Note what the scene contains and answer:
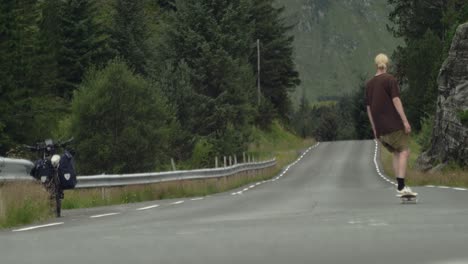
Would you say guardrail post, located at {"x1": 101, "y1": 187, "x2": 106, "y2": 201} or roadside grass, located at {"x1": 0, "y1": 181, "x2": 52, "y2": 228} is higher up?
roadside grass, located at {"x1": 0, "y1": 181, "x2": 52, "y2": 228}

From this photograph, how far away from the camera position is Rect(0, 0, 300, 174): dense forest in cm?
5350

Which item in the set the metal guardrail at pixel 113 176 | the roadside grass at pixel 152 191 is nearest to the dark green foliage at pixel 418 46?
the roadside grass at pixel 152 191

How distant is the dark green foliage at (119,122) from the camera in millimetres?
52719

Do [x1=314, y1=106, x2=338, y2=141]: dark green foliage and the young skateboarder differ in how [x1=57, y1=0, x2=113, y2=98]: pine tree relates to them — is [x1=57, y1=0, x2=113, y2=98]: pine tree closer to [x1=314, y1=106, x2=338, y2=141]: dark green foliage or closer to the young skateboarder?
the young skateboarder

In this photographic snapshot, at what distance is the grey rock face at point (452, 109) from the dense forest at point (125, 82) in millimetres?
18261

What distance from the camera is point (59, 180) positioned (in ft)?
46.8

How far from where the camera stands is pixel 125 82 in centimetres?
5369

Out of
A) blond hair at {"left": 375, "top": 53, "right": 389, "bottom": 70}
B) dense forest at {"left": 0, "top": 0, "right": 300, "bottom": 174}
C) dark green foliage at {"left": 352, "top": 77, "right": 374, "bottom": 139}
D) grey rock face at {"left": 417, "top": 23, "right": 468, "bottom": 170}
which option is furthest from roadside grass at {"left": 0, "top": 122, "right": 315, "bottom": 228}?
Result: dark green foliage at {"left": 352, "top": 77, "right": 374, "bottom": 139}

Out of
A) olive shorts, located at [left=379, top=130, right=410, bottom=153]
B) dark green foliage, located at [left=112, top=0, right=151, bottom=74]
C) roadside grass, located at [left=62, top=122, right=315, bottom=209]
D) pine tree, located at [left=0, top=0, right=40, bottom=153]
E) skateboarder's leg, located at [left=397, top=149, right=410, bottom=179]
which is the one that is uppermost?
dark green foliage, located at [left=112, top=0, right=151, bottom=74]

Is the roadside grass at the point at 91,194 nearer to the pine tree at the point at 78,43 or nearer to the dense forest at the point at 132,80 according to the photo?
the dense forest at the point at 132,80

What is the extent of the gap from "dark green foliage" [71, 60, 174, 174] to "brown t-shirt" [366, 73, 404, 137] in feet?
127

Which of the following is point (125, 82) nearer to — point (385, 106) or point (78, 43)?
point (78, 43)

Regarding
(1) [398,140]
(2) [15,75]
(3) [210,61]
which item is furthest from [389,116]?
(2) [15,75]

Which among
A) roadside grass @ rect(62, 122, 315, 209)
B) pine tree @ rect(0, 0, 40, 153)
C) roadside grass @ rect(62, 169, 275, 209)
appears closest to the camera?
roadside grass @ rect(62, 169, 275, 209)
